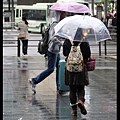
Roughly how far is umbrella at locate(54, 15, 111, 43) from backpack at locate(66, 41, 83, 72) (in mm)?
252

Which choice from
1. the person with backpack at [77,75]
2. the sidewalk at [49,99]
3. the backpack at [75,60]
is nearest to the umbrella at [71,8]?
the person with backpack at [77,75]

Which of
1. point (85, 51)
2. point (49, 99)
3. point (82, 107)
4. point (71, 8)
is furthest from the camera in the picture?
point (49, 99)

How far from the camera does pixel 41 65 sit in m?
16.6

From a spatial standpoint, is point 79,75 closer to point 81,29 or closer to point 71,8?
point 81,29

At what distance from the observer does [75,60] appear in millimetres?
8055

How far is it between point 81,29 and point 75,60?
0.67m

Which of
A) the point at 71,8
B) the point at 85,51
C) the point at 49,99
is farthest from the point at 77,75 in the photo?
the point at 71,8

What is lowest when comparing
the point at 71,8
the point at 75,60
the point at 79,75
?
the point at 79,75

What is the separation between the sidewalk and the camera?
26.8 ft

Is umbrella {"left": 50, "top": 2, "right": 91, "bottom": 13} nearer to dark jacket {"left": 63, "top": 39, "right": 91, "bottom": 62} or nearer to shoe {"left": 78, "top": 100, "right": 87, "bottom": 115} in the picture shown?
dark jacket {"left": 63, "top": 39, "right": 91, "bottom": 62}

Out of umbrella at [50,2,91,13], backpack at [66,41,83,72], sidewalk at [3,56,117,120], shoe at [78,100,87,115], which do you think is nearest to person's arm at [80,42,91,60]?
backpack at [66,41,83,72]

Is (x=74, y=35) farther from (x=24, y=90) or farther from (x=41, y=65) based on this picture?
(x=41, y=65)

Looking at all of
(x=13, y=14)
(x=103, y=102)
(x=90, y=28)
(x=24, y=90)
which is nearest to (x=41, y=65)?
(x=24, y=90)

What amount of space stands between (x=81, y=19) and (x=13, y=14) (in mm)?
47801
